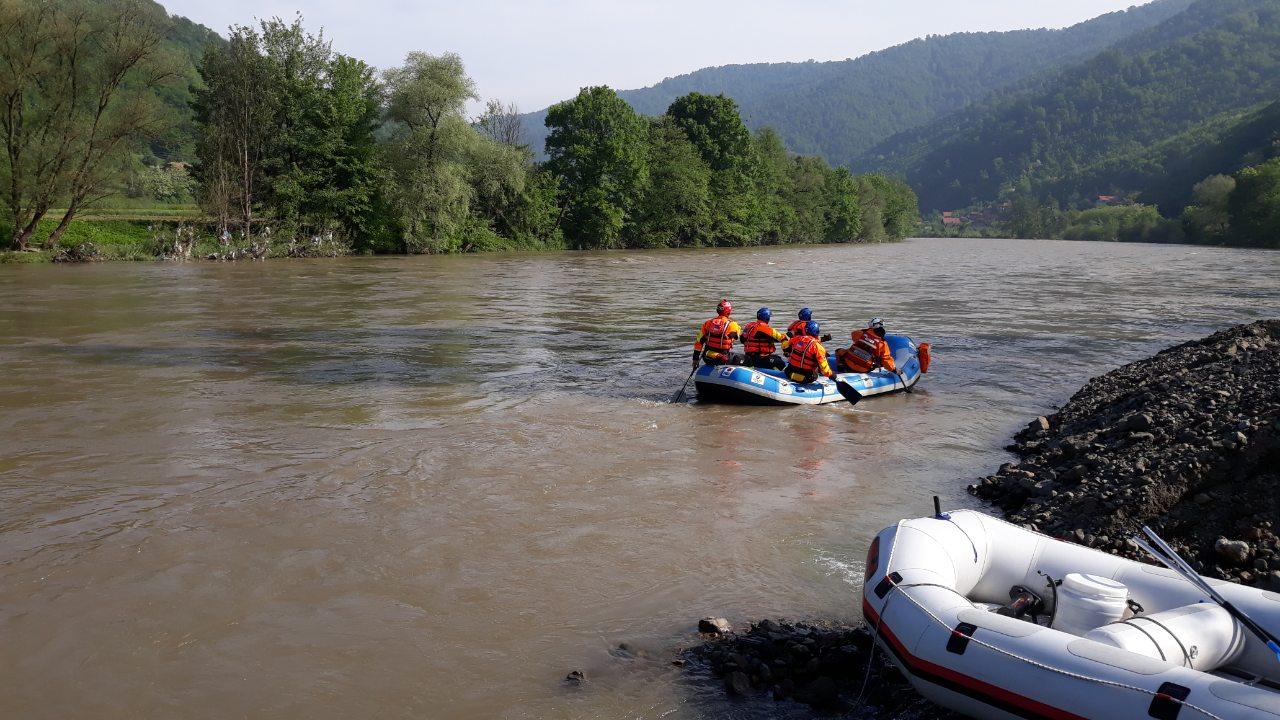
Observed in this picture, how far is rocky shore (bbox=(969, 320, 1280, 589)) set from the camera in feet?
18.3

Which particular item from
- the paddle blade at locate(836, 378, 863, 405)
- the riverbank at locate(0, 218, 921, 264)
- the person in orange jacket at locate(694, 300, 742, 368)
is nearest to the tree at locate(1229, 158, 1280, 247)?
the riverbank at locate(0, 218, 921, 264)

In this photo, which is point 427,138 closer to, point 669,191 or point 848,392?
point 669,191

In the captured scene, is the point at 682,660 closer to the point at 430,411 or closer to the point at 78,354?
the point at 430,411

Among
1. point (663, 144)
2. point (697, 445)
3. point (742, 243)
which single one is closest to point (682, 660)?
point (697, 445)

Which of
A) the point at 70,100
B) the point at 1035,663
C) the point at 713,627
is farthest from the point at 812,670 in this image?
the point at 70,100

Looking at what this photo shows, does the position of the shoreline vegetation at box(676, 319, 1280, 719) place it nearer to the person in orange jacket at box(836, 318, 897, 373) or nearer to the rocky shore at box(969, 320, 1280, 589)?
the rocky shore at box(969, 320, 1280, 589)

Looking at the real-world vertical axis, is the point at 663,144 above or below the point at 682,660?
above

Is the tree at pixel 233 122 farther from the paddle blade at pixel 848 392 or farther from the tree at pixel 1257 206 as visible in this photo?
the tree at pixel 1257 206

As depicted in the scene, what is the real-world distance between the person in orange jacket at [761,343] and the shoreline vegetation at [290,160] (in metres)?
29.7

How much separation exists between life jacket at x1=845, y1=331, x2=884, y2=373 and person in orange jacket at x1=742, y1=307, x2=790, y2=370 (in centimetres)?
118

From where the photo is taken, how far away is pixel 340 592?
5.61m

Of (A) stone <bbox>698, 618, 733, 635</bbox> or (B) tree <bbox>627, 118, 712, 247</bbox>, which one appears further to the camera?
(B) tree <bbox>627, 118, 712, 247</bbox>

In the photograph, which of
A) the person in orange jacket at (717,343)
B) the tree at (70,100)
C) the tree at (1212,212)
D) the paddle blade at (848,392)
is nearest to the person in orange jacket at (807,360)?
the paddle blade at (848,392)

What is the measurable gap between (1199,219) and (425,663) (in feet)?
261
